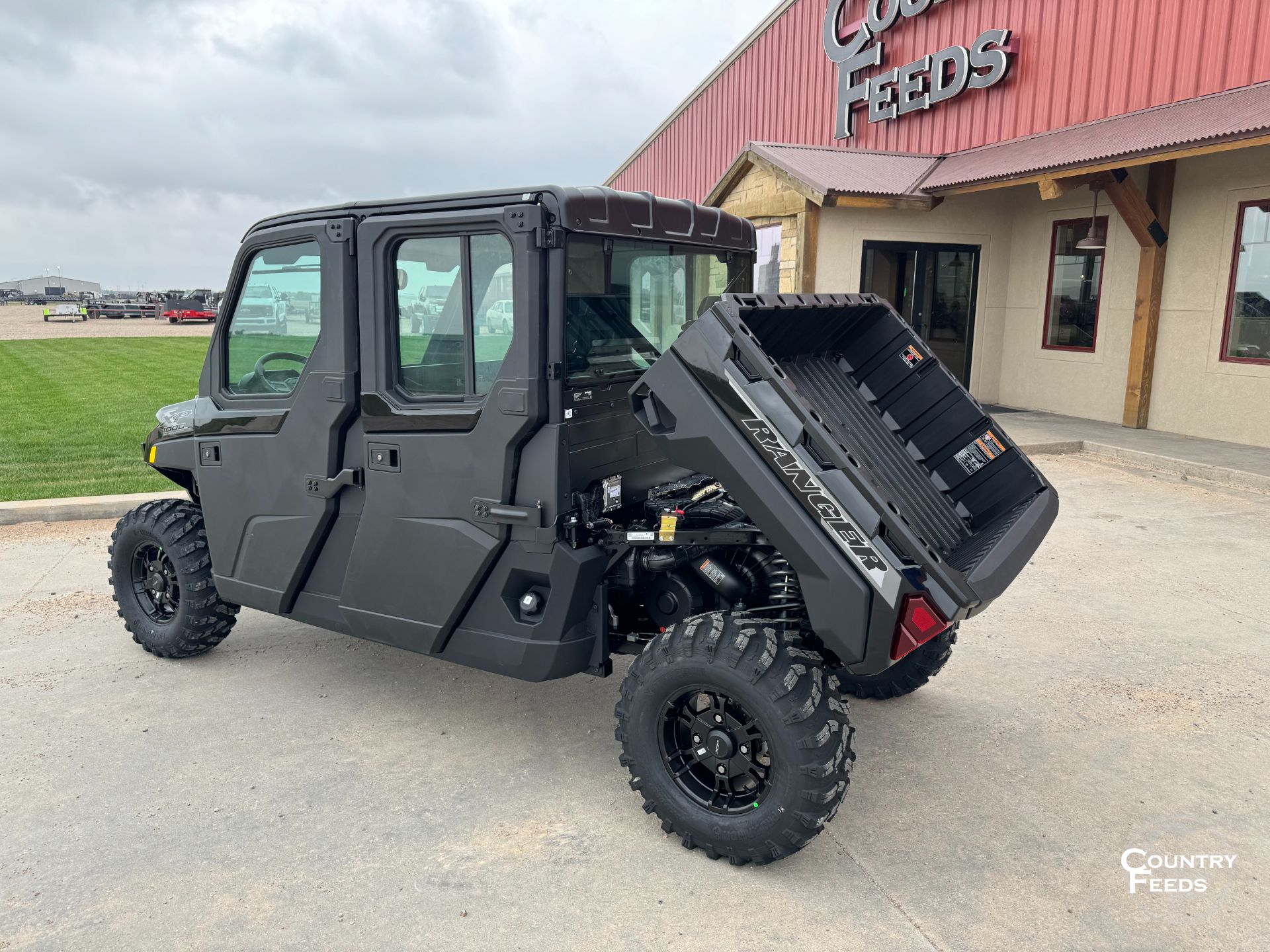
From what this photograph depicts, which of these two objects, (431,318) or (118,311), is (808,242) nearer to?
(431,318)

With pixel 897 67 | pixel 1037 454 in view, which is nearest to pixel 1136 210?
pixel 1037 454

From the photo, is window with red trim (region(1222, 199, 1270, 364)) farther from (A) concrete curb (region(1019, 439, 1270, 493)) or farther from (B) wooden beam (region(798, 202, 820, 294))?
(B) wooden beam (region(798, 202, 820, 294))

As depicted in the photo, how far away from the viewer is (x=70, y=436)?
11.1 m

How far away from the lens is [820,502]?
2916 millimetres

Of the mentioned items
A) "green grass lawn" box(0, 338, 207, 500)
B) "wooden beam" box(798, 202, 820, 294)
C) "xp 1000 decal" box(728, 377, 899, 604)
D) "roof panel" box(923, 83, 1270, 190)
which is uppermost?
"roof panel" box(923, 83, 1270, 190)

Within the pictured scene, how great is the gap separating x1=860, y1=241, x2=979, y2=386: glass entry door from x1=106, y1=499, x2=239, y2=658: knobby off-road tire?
10.7 metres

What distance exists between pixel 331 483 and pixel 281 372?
0.60 metres

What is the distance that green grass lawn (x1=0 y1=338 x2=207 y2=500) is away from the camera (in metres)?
A: 8.71

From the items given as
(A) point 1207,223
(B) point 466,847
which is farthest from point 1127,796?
(A) point 1207,223

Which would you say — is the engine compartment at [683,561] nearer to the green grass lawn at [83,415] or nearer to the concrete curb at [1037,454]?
the concrete curb at [1037,454]

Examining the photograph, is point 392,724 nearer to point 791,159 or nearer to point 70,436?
point 70,436

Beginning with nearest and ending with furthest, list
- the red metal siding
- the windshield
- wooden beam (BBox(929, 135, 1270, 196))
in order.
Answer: the windshield, wooden beam (BBox(929, 135, 1270, 196)), the red metal siding

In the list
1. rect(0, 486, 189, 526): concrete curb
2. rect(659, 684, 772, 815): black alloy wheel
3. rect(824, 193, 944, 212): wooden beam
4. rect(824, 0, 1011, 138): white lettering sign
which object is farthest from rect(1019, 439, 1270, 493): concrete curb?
rect(0, 486, 189, 526): concrete curb

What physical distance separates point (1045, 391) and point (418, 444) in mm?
11815
